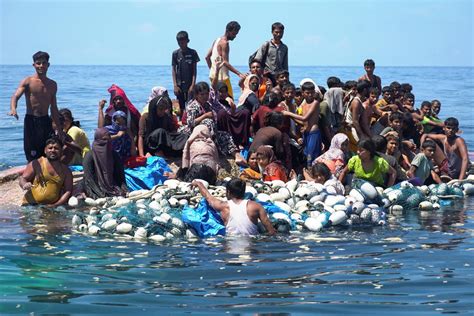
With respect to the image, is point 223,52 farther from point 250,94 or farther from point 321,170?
point 321,170

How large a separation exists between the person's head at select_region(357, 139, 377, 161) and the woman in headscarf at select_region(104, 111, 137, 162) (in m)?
3.56

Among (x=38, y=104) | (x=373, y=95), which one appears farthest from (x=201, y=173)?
(x=373, y=95)

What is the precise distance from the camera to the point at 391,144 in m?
16.5

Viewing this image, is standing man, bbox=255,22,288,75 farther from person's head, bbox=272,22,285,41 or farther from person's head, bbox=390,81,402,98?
person's head, bbox=390,81,402,98

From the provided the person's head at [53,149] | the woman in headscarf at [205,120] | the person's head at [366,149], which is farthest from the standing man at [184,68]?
the person's head at [366,149]

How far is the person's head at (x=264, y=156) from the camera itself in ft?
50.7

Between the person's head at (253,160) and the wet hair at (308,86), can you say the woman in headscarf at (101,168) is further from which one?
the wet hair at (308,86)

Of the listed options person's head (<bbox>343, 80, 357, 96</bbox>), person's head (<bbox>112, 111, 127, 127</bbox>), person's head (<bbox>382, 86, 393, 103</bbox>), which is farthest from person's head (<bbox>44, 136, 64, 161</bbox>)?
person's head (<bbox>382, 86, 393, 103</bbox>)

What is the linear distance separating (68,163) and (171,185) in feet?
7.97

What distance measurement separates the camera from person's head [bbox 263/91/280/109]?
16.3 m

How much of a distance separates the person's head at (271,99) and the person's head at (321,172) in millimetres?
1590

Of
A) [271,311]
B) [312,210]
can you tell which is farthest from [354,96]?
[271,311]

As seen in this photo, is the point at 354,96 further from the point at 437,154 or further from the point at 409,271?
the point at 409,271

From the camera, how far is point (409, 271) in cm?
1170
